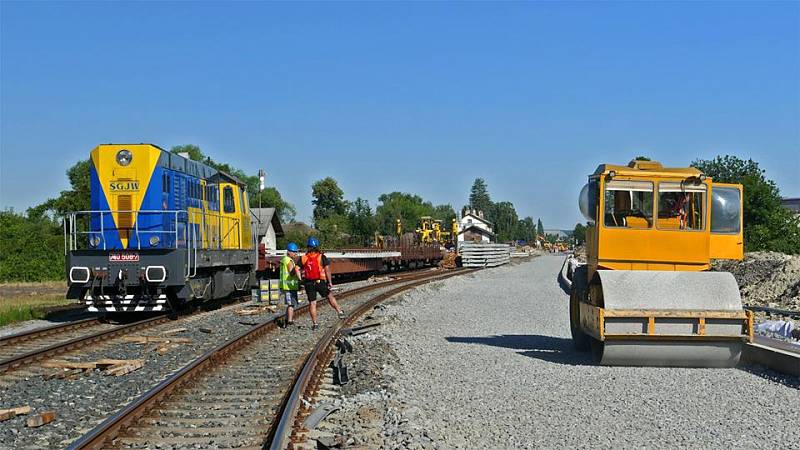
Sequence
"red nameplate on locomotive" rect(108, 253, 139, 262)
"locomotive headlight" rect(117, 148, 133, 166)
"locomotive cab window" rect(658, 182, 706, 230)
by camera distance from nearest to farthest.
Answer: "locomotive cab window" rect(658, 182, 706, 230) → "red nameplate on locomotive" rect(108, 253, 139, 262) → "locomotive headlight" rect(117, 148, 133, 166)

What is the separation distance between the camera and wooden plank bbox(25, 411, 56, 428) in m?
7.02

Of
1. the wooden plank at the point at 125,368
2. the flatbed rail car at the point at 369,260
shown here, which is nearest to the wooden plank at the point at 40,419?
the wooden plank at the point at 125,368

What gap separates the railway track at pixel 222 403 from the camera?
645 centimetres

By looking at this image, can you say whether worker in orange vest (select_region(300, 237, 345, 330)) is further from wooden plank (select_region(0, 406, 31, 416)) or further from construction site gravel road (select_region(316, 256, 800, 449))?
wooden plank (select_region(0, 406, 31, 416))

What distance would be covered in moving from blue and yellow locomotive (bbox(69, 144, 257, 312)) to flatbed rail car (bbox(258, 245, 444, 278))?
558 centimetres

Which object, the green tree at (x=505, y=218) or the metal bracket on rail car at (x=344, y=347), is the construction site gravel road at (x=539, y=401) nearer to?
the metal bracket on rail car at (x=344, y=347)

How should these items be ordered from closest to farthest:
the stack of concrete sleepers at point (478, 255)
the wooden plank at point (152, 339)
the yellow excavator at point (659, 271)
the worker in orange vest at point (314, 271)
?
the yellow excavator at point (659, 271)
the wooden plank at point (152, 339)
the worker in orange vest at point (314, 271)
the stack of concrete sleepers at point (478, 255)

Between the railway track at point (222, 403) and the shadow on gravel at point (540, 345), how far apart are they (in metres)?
3.03

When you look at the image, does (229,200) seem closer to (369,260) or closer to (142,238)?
(142,238)

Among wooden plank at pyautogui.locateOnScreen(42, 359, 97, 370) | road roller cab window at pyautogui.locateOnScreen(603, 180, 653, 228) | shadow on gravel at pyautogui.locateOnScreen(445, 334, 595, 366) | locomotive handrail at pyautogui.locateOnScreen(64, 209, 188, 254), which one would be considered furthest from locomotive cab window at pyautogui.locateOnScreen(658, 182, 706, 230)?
locomotive handrail at pyautogui.locateOnScreen(64, 209, 188, 254)

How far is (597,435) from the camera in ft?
23.1

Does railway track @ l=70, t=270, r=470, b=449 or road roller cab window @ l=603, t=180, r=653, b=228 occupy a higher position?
road roller cab window @ l=603, t=180, r=653, b=228

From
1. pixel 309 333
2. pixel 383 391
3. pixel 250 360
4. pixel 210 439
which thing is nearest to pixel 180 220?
pixel 309 333

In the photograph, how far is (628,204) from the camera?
11.2 metres
